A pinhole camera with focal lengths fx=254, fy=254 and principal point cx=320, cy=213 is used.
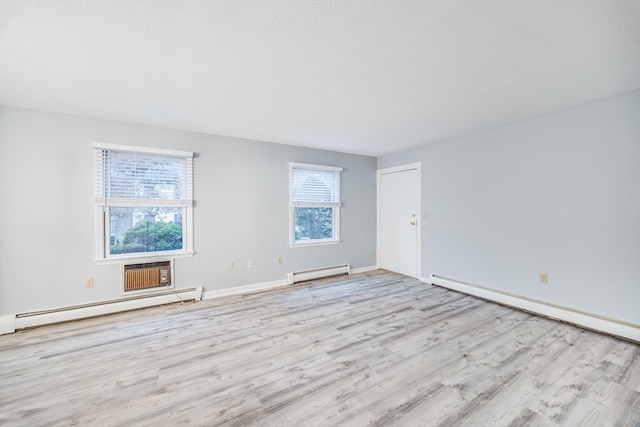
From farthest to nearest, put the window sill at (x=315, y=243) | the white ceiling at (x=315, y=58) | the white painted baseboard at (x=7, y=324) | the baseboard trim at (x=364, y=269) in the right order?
the baseboard trim at (x=364, y=269) → the window sill at (x=315, y=243) → the white painted baseboard at (x=7, y=324) → the white ceiling at (x=315, y=58)

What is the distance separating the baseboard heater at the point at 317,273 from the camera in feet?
13.4

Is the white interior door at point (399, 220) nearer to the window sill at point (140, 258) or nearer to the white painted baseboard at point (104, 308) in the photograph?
the white painted baseboard at point (104, 308)

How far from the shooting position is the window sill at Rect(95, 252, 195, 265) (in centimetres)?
298

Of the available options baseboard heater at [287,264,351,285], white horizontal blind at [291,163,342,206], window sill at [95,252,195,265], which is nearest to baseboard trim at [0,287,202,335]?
window sill at [95,252,195,265]

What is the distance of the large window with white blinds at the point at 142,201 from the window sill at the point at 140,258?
2 cm

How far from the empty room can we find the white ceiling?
0.02 metres

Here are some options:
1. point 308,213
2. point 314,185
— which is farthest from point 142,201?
point 314,185

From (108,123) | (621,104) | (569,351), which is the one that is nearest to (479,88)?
(621,104)

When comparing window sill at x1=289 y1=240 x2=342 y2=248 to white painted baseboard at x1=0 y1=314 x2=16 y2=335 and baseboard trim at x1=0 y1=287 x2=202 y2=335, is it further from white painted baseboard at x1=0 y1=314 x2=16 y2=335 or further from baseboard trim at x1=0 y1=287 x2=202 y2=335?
white painted baseboard at x1=0 y1=314 x2=16 y2=335

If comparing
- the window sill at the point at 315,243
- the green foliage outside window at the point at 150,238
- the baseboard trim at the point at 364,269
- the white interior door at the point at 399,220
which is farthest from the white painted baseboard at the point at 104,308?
the white interior door at the point at 399,220

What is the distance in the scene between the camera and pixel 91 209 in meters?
2.93

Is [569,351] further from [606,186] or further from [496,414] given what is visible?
[606,186]

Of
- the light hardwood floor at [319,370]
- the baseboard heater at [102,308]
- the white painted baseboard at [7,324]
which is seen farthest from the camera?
the baseboard heater at [102,308]

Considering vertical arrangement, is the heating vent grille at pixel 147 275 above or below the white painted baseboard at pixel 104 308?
above
